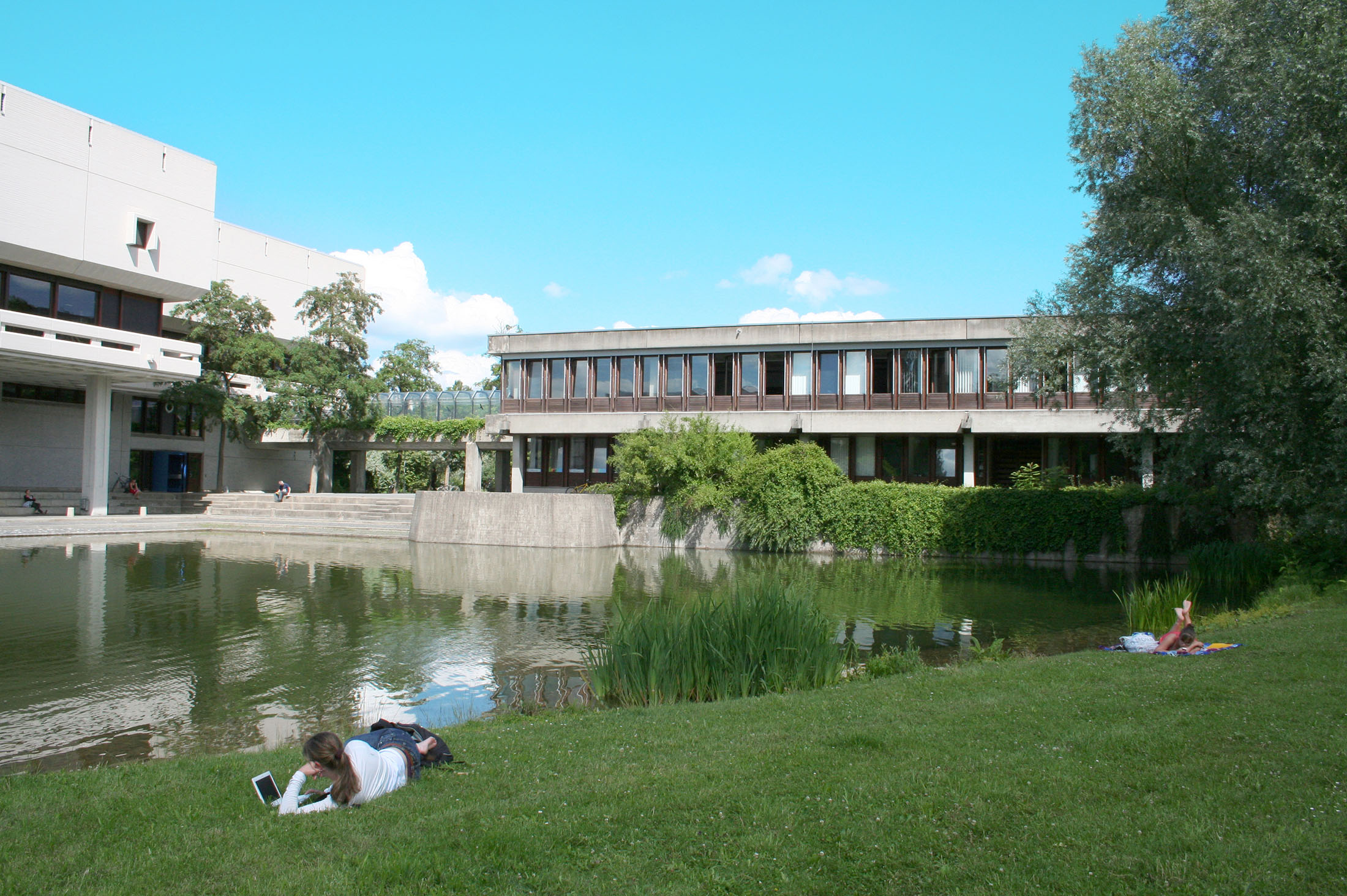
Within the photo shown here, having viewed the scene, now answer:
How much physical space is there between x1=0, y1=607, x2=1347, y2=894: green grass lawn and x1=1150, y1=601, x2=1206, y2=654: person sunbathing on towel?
3251 mm

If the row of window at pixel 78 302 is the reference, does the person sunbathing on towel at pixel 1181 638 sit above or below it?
below

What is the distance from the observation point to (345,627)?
1441 centimetres

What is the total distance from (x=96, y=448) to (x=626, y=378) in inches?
893

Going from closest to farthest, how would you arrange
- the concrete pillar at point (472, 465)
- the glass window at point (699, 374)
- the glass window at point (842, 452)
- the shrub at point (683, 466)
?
the shrub at point (683, 466), the glass window at point (842, 452), the glass window at point (699, 374), the concrete pillar at point (472, 465)

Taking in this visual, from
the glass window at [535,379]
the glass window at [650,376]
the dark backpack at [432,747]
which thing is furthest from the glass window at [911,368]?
the dark backpack at [432,747]

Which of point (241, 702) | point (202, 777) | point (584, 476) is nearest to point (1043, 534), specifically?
point (584, 476)

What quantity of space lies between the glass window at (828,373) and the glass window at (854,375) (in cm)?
42

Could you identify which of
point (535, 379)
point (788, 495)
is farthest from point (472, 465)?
point (788, 495)

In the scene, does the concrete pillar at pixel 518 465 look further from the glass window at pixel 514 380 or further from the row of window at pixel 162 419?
the row of window at pixel 162 419

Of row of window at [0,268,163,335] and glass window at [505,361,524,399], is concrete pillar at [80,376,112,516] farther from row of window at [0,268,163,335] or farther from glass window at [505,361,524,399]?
glass window at [505,361,524,399]

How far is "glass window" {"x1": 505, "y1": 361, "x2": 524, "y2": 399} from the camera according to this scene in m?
40.6

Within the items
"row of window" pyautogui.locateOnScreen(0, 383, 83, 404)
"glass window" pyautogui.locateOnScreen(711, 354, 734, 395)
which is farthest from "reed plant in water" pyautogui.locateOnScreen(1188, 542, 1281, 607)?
"row of window" pyautogui.locateOnScreen(0, 383, 83, 404)

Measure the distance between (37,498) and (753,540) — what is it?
1237 inches

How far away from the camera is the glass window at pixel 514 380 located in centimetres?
4056
